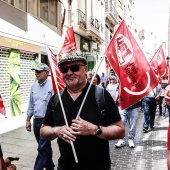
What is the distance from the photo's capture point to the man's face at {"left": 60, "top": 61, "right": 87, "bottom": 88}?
7.86ft

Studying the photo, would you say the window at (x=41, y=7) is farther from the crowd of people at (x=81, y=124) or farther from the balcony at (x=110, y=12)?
the balcony at (x=110, y=12)

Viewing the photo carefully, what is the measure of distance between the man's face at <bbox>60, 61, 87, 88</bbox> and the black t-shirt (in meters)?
0.10

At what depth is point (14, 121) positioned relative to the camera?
9.27m

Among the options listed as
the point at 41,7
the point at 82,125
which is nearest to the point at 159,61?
the point at 82,125

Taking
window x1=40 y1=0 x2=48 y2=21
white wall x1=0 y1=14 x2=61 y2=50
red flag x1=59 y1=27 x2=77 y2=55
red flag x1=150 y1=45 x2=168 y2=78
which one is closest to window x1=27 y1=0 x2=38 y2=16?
white wall x1=0 y1=14 x2=61 y2=50

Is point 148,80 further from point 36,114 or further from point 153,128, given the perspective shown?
point 153,128

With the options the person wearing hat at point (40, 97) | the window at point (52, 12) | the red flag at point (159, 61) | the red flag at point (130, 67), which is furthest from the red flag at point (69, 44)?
the window at point (52, 12)

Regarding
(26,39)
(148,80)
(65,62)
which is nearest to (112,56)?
(148,80)

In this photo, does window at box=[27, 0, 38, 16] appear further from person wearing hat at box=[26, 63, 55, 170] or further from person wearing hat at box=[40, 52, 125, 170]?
person wearing hat at box=[40, 52, 125, 170]

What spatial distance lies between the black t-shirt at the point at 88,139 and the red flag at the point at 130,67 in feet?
4.86

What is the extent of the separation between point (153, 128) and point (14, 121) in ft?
15.1

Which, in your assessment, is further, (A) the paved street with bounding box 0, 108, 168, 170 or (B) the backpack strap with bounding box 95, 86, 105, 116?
(A) the paved street with bounding box 0, 108, 168, 170

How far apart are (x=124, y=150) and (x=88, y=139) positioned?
12.3ft

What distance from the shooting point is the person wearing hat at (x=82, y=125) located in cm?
217
